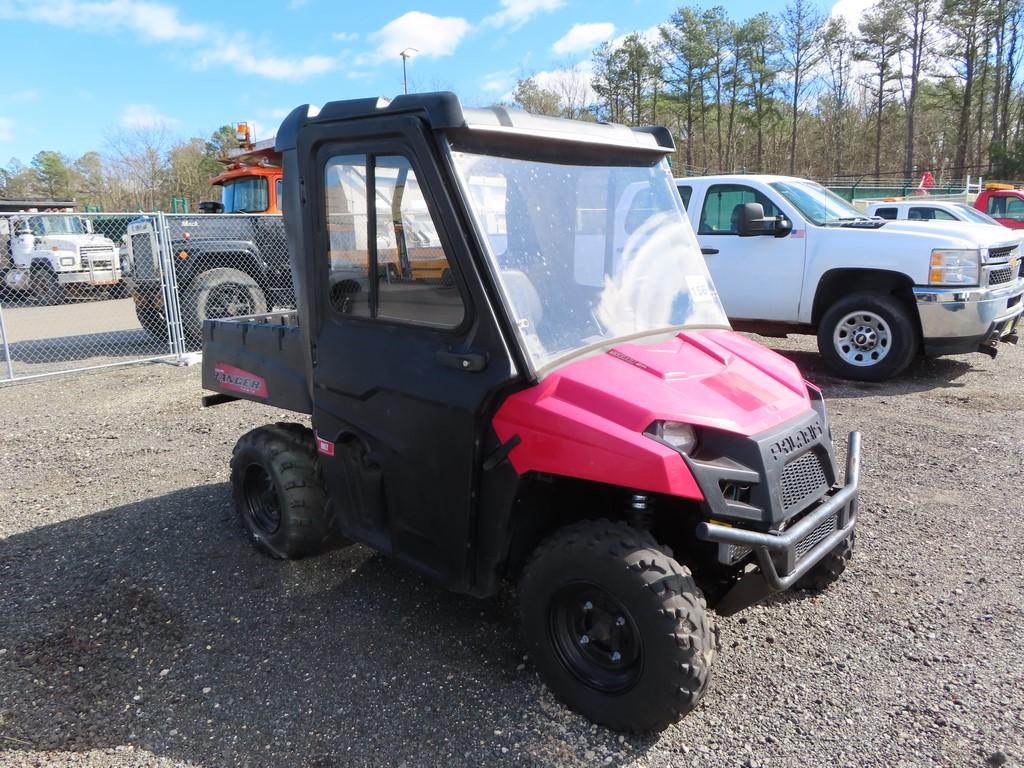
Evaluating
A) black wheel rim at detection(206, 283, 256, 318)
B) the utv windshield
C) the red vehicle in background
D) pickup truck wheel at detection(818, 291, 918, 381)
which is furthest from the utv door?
the red vehicle in background

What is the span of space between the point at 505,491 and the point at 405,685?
953mm

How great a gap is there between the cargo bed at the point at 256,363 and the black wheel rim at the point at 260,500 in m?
0.44

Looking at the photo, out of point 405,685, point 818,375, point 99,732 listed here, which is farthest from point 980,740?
point 818,375

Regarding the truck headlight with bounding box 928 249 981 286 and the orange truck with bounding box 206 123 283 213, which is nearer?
the truck headlight with bounding box 928 249 981 286

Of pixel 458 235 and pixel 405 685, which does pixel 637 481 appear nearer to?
pixel 458 235

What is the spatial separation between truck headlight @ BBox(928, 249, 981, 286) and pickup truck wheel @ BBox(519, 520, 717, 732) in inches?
234

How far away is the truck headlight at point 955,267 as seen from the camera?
267 inches

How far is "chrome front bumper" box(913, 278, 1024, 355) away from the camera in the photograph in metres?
6.78

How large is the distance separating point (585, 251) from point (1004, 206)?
18.6 meters

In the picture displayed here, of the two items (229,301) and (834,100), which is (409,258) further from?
(834,100)

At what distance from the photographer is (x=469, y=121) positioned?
2.42 meters

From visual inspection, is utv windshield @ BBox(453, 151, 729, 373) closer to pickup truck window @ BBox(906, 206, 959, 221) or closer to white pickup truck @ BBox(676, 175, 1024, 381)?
white pickup truck @ BBox(676, 175, 1024, 381)

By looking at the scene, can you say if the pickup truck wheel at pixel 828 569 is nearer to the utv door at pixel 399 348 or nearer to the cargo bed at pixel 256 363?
the utv door at pixel 399 348

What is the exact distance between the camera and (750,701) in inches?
106
